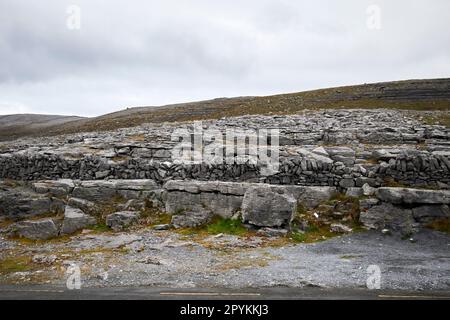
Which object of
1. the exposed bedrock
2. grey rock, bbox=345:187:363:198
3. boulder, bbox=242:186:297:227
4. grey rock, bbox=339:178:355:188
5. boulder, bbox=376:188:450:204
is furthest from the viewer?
grey rock, bbox=339:178:355:188

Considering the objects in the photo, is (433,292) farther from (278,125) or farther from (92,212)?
(278,125)

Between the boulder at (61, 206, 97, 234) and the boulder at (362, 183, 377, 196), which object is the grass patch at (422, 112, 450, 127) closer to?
the boulder at (362, 183, 377, 196)

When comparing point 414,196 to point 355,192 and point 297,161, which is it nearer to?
point 355,192

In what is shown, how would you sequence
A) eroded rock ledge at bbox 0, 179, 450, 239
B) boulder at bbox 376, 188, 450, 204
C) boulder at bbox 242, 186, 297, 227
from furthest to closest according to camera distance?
boulder at bbox 242, 186, 297, 227
eroded rock ledge at bbox 0, 179, 450, 239
boulder at bbox 376, 188, 450, 204

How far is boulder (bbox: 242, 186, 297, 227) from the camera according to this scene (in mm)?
19375

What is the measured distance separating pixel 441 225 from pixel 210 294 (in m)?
13.1

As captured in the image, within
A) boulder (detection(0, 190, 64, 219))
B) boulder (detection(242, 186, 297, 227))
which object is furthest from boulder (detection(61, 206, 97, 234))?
boulder (detection(242, 186, 297, 227))

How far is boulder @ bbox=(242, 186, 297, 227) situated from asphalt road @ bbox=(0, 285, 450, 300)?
7.07 m

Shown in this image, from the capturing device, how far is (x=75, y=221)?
20.2m

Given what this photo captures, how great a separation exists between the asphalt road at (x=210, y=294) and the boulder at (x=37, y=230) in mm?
7161

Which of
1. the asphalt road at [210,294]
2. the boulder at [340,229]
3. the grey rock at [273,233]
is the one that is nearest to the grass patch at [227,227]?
the grey rock at [273,233]

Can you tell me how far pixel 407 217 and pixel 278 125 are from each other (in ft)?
66.2
